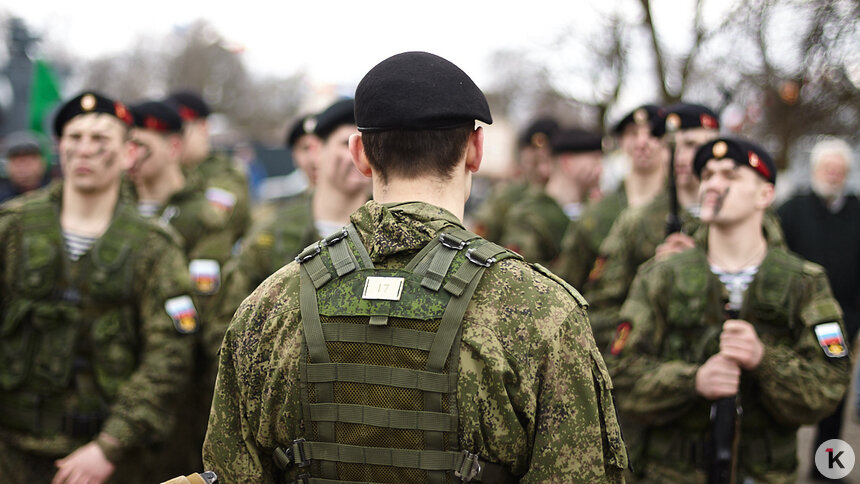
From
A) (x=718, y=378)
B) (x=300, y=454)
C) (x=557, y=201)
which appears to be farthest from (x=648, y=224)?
(x=300, y=454)

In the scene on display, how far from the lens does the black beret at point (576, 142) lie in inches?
316

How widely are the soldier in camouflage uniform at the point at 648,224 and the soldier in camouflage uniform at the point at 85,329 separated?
116 inches

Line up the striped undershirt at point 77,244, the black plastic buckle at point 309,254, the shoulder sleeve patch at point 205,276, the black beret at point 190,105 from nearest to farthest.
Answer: the black plastic buckle at point 309,254 < the striped undershirt at point 77,244 < the shoulder sleeve patch at point 205,276 < the black beret at point 190,105

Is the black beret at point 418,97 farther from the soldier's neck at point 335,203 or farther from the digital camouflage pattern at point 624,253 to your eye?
the digital camouflage pattern at point 624,253

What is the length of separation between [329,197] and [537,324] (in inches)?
129

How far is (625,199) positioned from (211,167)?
4.14m

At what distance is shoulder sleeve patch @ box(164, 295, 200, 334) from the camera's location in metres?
4.40

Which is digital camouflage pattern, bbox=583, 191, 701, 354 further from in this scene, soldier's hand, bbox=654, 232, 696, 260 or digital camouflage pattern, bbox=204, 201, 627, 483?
digital camouflage pattern, bbox=204, 201, 627, 483

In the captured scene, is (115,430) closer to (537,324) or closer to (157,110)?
(537,324)

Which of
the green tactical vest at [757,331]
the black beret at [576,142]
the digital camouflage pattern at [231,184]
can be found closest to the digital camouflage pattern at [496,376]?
the green tactical vest at [757,331]

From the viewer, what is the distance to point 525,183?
10.8 meters

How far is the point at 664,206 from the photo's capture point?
570 cm

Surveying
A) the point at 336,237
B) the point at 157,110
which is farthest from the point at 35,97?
the point at 336,237

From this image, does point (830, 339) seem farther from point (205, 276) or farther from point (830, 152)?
point (205, 276)
